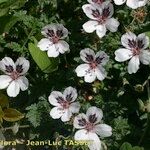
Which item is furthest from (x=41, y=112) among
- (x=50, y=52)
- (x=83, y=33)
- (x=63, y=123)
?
(x=83, y=33)

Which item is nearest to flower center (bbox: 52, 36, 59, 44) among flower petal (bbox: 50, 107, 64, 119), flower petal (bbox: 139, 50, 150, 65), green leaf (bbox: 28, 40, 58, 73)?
green leaf (bbox: 28, 40, 58, 73)

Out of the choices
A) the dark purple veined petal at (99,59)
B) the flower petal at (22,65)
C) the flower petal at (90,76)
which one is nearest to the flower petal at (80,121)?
the flower petal at (90,76)

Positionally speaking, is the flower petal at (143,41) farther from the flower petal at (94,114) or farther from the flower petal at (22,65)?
the flower petal at (22,65)

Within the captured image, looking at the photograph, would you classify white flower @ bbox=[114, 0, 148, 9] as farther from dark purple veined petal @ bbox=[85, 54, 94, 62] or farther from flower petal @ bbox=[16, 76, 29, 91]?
flower petal @ bbox=[16, 76, 29, 91]

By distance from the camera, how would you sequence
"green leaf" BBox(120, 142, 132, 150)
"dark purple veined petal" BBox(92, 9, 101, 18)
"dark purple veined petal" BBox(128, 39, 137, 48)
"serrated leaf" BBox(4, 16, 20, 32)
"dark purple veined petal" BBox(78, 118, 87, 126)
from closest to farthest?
"green leaf" BBox(120, 142, 132, 150) < "dark purple veined petal" BBox(78, 118, 87, 126) < "dark purple veined petal" BBox(128, 39, 137, 48) < "dark purple veined petal" BBox(92, 9, 101, 18) < "serrated leaf" BBox(4, 16, 20, 32)

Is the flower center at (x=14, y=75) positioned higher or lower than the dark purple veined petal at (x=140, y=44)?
lower

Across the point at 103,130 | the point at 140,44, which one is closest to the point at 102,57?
the point at 140,44
